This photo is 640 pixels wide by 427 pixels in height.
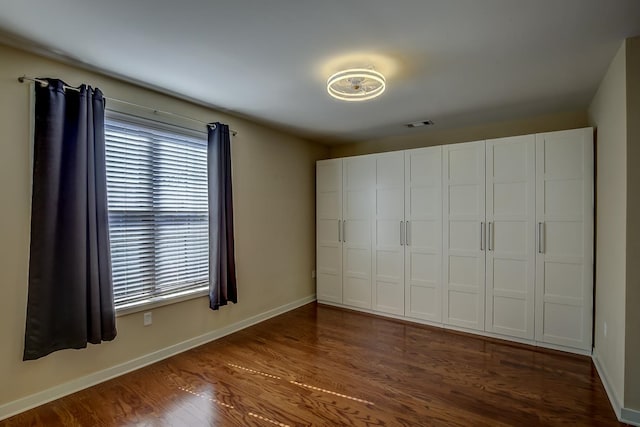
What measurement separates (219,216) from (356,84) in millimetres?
1905

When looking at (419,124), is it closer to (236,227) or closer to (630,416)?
(236,227)

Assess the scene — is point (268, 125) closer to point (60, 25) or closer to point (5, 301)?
point (60, 25)

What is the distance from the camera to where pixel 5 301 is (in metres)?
2.15

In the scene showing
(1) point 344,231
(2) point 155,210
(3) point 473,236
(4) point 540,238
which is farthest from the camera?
(1) point 344,231

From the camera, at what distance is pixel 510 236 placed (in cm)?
345

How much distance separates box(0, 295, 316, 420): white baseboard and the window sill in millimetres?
430

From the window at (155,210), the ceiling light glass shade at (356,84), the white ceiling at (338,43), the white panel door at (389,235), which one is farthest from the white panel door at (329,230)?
the ceiling light glass shade at (356,84)

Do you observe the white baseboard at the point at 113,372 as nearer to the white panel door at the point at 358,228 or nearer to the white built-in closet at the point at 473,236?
the white panel door at the point at 358,228

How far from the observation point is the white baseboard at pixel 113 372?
7.27 ft

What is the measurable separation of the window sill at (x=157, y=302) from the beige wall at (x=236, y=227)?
5 centimetres

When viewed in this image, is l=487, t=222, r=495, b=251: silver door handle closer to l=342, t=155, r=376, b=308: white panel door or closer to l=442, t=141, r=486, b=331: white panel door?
l=442, t=141, r=486, b=331: white panel door

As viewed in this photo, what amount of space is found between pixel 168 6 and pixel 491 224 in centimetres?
347

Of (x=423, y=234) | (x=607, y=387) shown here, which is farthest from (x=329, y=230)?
(x=607, y=387)

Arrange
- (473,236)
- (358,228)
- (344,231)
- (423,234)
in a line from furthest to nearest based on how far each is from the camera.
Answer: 1. (344,231)
2. (358,228)
3. (423,234)
4. (473,236)
